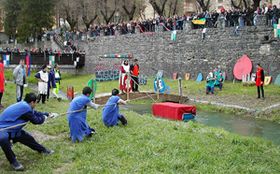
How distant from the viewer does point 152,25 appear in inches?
1203

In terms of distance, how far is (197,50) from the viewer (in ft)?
85.0

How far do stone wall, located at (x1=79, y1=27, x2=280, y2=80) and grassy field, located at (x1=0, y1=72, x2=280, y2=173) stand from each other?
1235 centimetres

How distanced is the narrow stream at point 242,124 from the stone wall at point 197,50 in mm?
6734

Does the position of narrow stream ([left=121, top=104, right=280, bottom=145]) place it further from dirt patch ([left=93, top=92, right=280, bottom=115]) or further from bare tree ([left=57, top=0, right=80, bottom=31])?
bare tree ([left=57, top=0, right=80, bottom=31])

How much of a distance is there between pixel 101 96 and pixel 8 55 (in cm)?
1990

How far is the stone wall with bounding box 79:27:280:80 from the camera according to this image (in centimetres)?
2198

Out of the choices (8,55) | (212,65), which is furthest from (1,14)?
(212,65)

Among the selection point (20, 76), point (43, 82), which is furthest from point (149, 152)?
point (43, 82)

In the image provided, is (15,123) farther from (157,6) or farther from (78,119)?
(157,6)

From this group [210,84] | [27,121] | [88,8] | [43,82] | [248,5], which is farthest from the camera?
[88,8]

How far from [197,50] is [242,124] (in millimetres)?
11887

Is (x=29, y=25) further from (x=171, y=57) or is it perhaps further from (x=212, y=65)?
(x=212, y=65)

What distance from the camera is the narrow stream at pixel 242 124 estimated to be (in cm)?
1289

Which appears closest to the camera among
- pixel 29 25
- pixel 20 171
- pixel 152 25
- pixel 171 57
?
pixel 20 171
